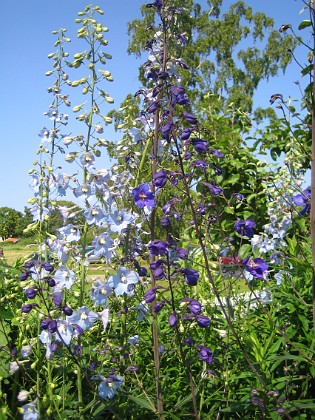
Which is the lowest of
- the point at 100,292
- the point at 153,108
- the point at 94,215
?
the point at 100,292

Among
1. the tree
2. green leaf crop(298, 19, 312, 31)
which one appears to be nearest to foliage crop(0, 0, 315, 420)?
green leaf crop(298, 19, 312, 31)

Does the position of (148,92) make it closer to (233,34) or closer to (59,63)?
(59,63)

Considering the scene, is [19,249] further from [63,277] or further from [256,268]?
[256,268]

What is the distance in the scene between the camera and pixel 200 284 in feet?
12.9

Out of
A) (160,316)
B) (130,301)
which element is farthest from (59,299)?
(160,316)

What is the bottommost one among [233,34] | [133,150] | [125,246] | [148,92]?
[125,246]

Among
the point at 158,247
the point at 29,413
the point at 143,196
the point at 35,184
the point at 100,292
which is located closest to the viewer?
the point at 158,247

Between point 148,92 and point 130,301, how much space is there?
1.10m

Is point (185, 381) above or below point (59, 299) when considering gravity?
below

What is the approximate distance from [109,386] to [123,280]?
48 centimetres

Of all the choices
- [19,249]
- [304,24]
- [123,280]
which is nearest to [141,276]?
[123,280]

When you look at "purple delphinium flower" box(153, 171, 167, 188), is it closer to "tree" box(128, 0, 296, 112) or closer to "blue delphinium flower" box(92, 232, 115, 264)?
"blue delphinium flower" box(92, 232, 115, 264)

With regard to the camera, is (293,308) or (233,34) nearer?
(293,308)

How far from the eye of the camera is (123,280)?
2.34m
